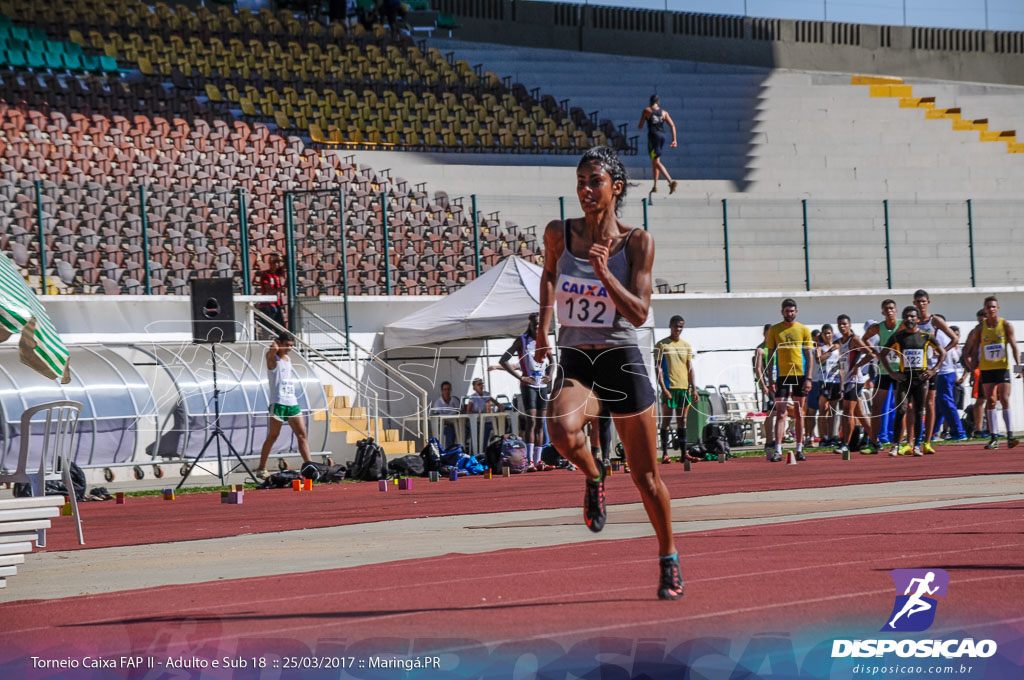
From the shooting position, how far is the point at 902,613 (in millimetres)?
5676

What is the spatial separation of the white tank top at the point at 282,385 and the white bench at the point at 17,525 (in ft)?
36.0

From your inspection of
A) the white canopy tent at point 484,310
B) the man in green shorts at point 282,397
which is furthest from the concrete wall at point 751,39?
the man in green shorts at point 282,397

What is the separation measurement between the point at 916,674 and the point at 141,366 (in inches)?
699

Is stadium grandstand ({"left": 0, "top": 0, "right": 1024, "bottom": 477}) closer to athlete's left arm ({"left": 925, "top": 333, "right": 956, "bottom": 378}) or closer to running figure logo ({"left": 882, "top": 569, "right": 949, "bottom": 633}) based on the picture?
athlete's left arm ({"left": 925, "top": 333, "right": 956, "bottom": 378})

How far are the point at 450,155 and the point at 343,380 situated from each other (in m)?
13.2

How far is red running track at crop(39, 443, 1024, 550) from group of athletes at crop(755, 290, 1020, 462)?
0.64 meters

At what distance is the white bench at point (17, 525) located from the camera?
26.1ft

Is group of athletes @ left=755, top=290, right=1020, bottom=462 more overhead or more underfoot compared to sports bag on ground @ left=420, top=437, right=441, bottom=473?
more overhead

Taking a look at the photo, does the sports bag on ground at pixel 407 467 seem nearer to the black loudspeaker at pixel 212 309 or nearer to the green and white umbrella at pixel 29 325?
the black loudspeaker at pixel 212 309

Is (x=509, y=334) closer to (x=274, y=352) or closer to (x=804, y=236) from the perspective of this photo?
(x=274, y=352)

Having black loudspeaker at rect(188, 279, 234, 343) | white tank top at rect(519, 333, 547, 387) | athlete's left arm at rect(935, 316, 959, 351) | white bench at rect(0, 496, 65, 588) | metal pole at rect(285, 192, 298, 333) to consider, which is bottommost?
white bench at rect(0, 496, 65, 588)

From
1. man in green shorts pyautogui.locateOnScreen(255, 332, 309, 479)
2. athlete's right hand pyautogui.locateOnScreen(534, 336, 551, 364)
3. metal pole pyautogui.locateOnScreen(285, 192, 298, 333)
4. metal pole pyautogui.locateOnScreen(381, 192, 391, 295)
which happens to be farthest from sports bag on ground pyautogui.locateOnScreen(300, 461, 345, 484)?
athlete's right hand pyautogui.locateOnScreen(534, 336, 551, 364)

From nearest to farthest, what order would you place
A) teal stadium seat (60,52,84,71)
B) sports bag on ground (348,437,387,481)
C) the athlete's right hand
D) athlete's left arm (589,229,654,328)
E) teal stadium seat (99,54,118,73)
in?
1. athlete's left arm (589,229,654,328)
2. the athlete's right hand
3. sports bag on ground (348,437,387,481)
4. teal stadium seat (60,52,84,71)
5. teal stadium seat (99,54,118,73)

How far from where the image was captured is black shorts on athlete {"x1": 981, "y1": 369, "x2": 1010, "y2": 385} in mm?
19438
